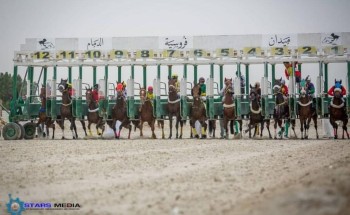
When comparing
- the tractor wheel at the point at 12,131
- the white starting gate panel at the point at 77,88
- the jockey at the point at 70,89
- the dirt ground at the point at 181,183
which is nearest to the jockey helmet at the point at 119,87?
the white starting gate panel at the point at 77,88

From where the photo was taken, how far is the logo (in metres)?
5.44

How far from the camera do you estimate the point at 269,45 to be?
1902 centimetres

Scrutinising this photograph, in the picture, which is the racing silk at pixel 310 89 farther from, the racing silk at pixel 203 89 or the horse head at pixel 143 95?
the horse head at pixel 143 95

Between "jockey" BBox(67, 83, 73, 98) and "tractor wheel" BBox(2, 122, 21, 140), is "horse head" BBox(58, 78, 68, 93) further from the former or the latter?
"tractor wheel" BBox(2, 122, 21, 140)

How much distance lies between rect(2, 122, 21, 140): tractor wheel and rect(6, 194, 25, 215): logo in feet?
46.2

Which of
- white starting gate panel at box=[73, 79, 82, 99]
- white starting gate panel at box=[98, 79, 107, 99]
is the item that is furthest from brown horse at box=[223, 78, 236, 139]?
white starting gate panel at box=[73, 79, 82, 99]

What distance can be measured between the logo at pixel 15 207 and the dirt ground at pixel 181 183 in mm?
96

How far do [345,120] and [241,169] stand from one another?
34.5ft

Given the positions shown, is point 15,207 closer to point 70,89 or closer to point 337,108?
point 337,108

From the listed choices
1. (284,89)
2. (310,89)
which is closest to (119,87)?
(284,89)

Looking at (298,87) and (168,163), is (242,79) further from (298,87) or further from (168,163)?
(168,163)

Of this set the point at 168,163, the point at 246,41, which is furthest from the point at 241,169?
the point at 246,41

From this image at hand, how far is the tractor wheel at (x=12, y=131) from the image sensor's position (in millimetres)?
19047

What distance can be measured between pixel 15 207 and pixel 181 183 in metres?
2.49
